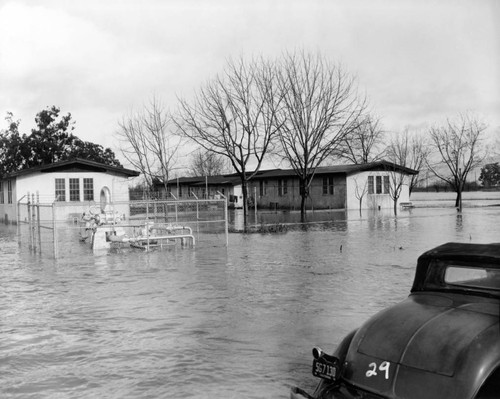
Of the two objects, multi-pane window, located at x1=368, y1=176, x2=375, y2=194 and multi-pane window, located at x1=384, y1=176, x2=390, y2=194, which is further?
multi-pane window, located at x1=384, y1=176, x2=390, y2=194

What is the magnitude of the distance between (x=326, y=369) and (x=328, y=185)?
47.3 meters

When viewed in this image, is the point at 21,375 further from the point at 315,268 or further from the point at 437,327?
the point at 315,268

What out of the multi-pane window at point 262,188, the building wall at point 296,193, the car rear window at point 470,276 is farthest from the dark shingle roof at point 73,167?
the car rear window at point 470,276

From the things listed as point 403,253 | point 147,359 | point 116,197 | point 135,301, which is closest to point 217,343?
point 147,359

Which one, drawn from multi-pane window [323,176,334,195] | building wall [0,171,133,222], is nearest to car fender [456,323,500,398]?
building wall [0,171,133,222]

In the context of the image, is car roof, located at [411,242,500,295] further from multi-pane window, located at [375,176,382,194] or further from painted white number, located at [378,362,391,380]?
multi-pane window, located at [375,176,382,194]

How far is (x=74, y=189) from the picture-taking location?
38.3m

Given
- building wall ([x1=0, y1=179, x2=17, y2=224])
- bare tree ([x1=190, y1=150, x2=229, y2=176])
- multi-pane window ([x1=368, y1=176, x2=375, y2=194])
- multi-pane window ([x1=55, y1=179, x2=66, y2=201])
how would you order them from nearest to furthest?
multi-pane window ([x1=55, y1=179, x2=66, y2=201]) → building wall ([x1=0, y1=179, x2=17, y2=224]) → multi-pane window ([x1=368, y1=176, x2=375, y2=194]) → bare tree ([x1=190, y1=150, x2=229, y2=176])

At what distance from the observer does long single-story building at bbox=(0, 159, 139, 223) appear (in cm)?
3753

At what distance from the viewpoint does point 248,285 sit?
35.7 feet

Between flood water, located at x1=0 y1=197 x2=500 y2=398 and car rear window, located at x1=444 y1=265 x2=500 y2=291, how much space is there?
185 centimetres

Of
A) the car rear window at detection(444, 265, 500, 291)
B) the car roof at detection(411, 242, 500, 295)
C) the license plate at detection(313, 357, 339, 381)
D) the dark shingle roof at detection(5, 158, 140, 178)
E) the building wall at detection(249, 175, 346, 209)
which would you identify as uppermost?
the dark shingle roof at detection(5, 158, 140, 178)

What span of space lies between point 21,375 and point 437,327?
4.24 m

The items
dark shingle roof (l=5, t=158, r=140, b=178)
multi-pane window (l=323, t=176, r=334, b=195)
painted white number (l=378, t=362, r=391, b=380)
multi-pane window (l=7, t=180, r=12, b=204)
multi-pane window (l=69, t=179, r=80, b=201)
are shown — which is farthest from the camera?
multi-pane window (l=323, t=176, r=334, b=195)
